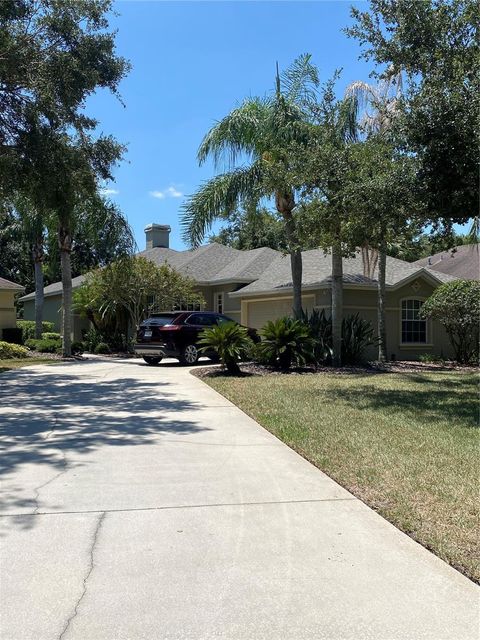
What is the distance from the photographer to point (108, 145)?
52.1 feet

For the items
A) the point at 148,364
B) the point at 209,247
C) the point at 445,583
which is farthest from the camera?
the point at 209,247

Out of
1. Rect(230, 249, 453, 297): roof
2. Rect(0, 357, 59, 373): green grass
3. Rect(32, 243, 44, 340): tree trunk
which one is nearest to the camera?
Rect(0, 357, 59, 373): green grass

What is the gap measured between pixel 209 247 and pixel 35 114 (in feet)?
61.6

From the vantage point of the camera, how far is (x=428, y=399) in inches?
456

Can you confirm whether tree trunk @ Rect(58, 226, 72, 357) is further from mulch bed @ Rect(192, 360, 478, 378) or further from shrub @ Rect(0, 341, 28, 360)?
mulch bed @ Rect(192, 360, 478, 378)

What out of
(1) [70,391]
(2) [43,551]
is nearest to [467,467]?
(2) [43,551]

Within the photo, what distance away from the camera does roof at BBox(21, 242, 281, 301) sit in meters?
27.2

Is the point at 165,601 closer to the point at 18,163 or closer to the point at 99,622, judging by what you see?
the point at 99,622

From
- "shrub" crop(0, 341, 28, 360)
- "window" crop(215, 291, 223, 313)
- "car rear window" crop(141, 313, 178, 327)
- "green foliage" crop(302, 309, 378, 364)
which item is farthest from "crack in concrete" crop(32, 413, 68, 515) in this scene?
"window" crop(215, 291, 223, 313)

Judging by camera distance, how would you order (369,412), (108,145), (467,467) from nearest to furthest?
1. (467,467)
2. (369,412)
3. (108,145)

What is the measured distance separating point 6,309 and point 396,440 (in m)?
25.6

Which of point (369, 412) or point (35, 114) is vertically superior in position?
point (35, 114)

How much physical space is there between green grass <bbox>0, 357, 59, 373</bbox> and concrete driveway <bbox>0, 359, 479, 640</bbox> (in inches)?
445

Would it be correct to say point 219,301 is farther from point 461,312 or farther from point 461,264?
point 461,264
